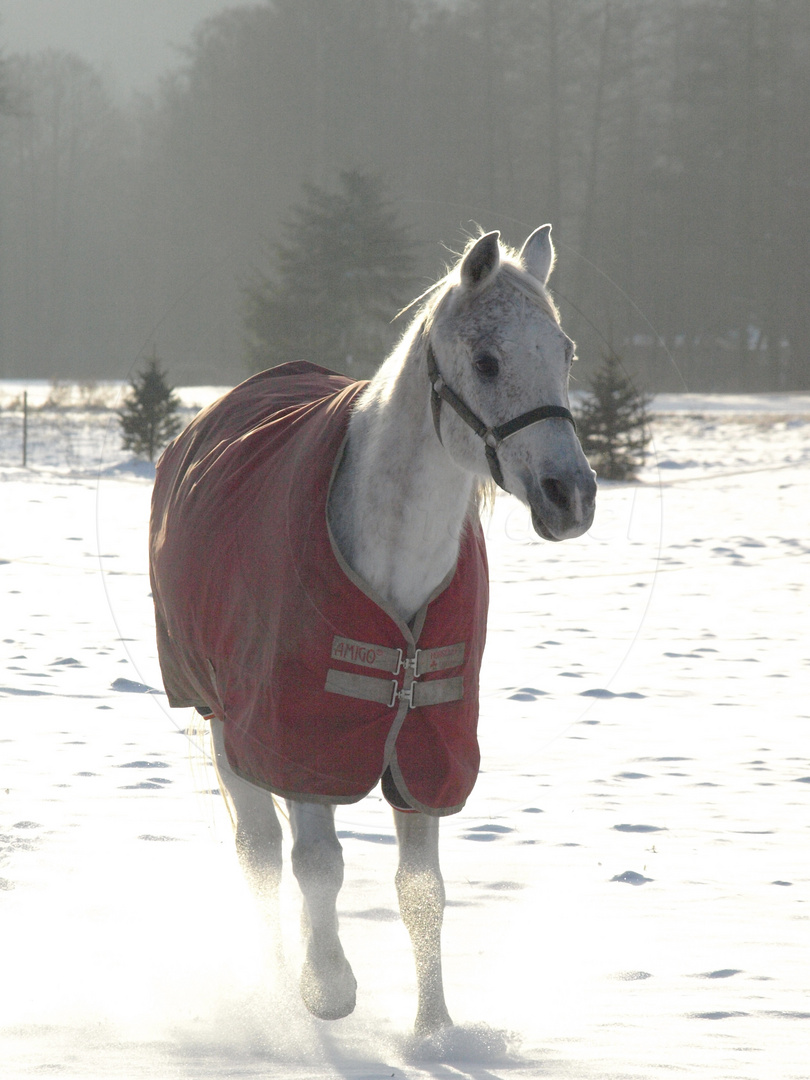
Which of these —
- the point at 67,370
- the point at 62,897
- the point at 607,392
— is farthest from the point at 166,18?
the point at 62,897

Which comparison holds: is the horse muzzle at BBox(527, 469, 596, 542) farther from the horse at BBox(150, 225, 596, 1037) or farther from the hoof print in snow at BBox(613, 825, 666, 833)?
the hoof print in snow at BBox(613, 825, 666, 833)

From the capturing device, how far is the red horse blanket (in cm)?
240

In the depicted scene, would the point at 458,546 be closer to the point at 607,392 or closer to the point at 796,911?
the point at 796,911

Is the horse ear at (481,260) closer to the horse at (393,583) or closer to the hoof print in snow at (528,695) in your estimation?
the horse at (393,583)

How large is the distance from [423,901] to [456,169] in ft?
18.3

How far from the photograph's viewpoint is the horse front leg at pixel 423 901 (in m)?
2.58

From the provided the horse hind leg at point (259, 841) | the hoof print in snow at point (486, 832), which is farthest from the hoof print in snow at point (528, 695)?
the horse hind leg at point (259, 841)

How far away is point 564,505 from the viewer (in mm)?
2002

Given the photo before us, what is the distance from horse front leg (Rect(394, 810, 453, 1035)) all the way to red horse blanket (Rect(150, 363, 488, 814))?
141 mm

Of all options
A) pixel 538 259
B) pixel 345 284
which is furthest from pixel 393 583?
pixel 345 284

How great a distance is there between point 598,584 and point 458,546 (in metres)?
5.95

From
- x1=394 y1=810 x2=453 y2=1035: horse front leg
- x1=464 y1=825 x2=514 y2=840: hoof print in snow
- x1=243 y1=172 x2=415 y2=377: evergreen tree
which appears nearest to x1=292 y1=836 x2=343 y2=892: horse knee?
x1=394 y1=810 x2=453 y2=1035: horse front leg

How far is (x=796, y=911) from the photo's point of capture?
3133 mm

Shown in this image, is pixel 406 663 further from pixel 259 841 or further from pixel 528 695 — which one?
pixel 528 695
